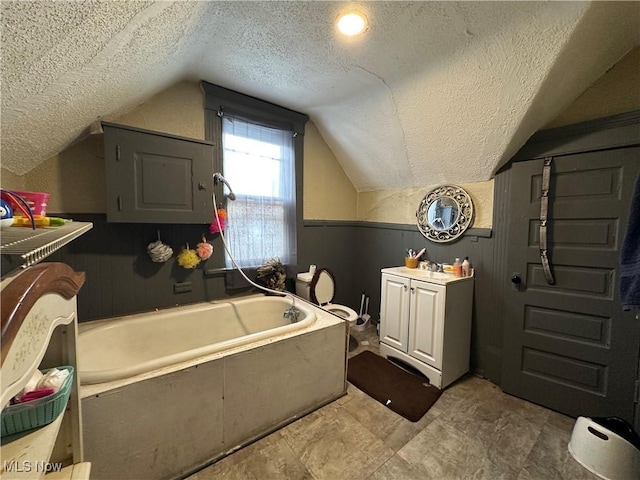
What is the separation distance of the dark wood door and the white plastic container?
35 centimetres

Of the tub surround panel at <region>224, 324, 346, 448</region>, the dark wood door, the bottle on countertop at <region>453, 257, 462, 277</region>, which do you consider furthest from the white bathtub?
the dark wood door

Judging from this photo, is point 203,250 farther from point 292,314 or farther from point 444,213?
point 444,213

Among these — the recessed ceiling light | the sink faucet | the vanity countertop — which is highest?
the recessed ceiling light

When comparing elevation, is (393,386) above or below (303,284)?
below

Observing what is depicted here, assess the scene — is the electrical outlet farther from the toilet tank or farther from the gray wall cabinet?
the toilet tank

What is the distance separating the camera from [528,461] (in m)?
1.40

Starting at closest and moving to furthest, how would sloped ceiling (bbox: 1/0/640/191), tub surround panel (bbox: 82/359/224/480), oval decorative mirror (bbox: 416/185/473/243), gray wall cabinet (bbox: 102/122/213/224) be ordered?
sloped ceiling (bbox: 1/0/640/191) → tub surround panel (bbox: 82/359/224/480) → gray wall cabinet (bbox: 102/122/213/224) → oval decorative mirror (bbox: 416/185/473/243)

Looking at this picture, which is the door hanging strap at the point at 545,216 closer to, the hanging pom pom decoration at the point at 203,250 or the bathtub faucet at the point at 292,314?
the bathtub faucet at the point at 292,314

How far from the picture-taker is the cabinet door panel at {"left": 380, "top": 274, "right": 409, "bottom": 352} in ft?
7.43

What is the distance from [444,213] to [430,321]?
1010 millimetres

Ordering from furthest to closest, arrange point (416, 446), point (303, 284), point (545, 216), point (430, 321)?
point (303, 284), point (430, 321), point (545, 216), point (416, 446)

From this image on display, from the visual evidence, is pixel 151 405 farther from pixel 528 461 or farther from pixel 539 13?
pixel 539 13

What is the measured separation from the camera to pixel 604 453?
1.31 meters

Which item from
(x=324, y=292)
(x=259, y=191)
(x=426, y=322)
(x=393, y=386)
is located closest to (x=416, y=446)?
(x=393, y=386)
